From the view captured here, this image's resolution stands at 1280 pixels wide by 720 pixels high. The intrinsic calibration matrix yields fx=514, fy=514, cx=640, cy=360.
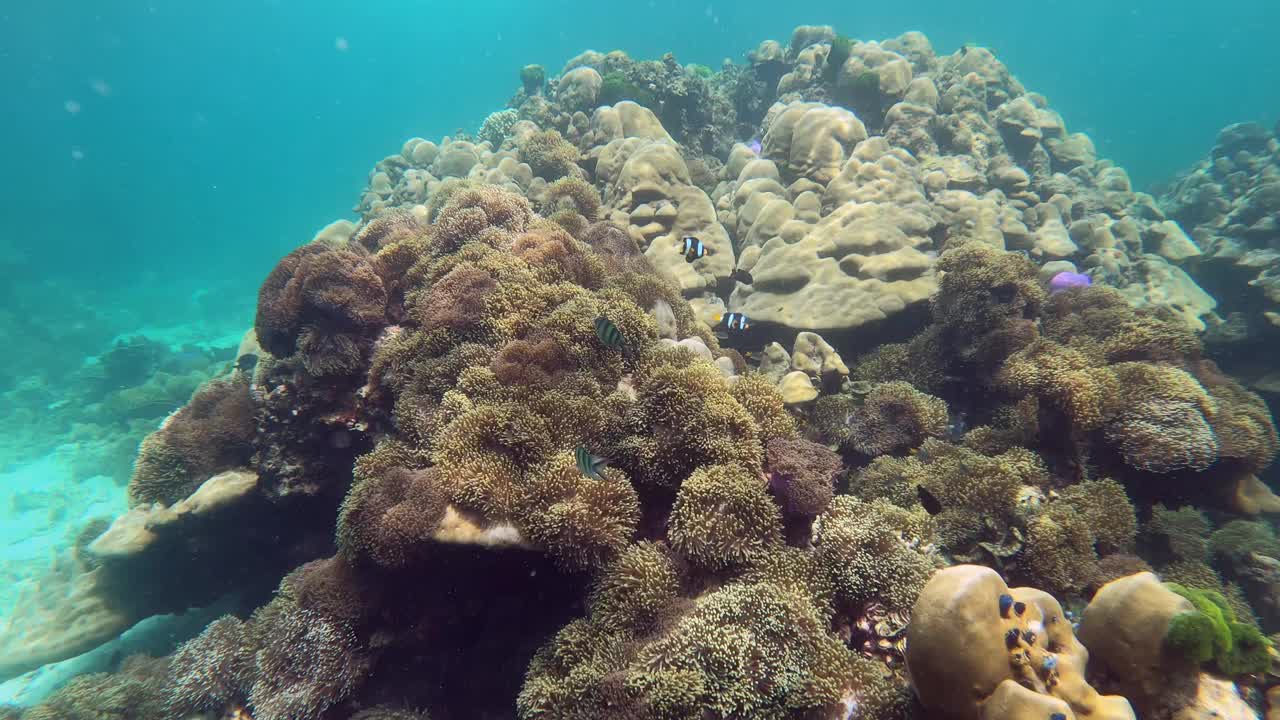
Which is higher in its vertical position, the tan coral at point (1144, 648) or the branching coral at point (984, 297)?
the branching coral at point (984, 297)

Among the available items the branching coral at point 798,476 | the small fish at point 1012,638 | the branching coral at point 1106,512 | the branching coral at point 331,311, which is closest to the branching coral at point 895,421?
the branching coral at point 1106,512

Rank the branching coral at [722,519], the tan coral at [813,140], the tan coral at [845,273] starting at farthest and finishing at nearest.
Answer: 1. the tan coral at [813,140]
2. the tan coral at [845,273]
3. the branching coral at [722,519]

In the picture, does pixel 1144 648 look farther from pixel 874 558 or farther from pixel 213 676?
pixel 213 676

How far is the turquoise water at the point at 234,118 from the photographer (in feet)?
69.6

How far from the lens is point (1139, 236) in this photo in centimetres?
1251

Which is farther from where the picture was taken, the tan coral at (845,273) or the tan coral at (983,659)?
the tan coral at (845,273)

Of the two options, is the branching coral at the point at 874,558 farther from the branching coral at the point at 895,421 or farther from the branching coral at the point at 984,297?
the branching coral at the point at 984,297

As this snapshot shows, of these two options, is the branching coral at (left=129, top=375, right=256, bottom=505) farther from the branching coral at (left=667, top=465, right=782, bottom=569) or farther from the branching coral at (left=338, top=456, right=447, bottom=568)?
the branching coral at (left=667, top=465, right=782, bottom=569)

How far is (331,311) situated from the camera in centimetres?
588

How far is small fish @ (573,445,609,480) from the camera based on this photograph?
3.24 metres

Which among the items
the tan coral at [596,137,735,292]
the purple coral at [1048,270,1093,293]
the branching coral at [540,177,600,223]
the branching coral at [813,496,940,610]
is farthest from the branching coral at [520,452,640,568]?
the purple coral at [1048,270,1093,293]

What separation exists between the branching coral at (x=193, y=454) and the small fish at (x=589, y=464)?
5.56 metres

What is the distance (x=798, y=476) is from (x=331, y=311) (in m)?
5.33

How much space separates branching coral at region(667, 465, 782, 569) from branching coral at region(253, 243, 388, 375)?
436 centimetres
